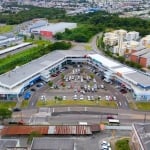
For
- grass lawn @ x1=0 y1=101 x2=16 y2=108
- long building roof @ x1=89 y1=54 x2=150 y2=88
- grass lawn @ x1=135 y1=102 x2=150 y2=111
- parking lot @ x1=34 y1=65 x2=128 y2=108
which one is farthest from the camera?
long building roof @ x1=89 y1=54 x2=150 y2=88

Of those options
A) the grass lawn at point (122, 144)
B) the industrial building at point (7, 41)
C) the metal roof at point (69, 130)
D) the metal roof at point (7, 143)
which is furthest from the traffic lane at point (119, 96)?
the industrial building at point (7, 41)

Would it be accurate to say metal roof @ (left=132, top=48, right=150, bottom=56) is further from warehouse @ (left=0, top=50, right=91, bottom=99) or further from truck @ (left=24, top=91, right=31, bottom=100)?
truck @ (left=24, top=91, right=31, bottom=100)

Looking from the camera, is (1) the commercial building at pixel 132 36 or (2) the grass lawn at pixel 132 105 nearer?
(2) the grass lawn at pixel 132 105

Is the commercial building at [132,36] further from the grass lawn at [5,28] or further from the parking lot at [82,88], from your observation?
the grass lawn at [5,28]

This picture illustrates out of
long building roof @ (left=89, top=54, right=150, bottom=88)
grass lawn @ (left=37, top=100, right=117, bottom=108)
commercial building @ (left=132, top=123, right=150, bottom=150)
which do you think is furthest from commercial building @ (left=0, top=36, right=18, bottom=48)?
commercial building @ (left=132, top=123, right=150, bottom=150)

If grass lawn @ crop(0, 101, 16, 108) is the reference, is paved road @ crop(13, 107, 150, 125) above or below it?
below

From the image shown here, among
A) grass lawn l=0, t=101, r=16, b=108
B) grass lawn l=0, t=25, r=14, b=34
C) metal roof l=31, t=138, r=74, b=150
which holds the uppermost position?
grass lawn l=0, t=25, r=14, b=34

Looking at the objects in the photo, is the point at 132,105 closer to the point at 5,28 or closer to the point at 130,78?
the point at 130,78
